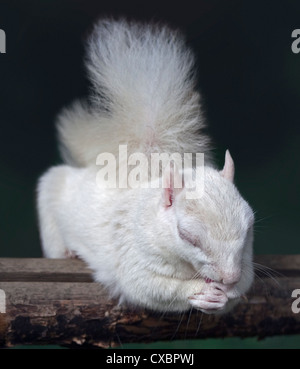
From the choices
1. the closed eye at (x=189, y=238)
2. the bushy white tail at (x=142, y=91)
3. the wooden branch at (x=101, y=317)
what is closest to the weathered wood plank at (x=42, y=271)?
the wooden branch at (x=101, y=317)

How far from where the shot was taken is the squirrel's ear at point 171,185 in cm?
154

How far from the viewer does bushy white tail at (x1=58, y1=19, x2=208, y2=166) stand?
196 centimetres

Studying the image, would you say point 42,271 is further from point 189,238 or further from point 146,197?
point 189,238

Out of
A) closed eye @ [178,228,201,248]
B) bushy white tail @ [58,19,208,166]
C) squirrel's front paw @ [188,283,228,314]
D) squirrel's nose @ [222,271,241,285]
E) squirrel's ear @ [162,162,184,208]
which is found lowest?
squirrel's front paw @ [188,283,228,314]

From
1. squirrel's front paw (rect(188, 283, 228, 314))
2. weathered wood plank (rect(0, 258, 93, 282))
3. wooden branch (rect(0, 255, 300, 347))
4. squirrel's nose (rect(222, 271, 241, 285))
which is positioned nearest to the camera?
squirrel's nose (rect(222, 271, 241, 285))

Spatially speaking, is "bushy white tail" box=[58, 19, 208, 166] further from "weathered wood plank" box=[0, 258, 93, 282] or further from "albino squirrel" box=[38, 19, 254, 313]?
"weathered wood plank" box=[0, 258, 93, 282]

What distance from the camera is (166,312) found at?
5.58 feet

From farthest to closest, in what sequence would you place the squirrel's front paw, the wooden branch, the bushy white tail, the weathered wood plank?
the bushy white tail, the weathered wood plank, the wooden branch, the squirrel's front paw

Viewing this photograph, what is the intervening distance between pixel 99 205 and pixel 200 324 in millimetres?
507

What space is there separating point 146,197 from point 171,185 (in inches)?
6.0

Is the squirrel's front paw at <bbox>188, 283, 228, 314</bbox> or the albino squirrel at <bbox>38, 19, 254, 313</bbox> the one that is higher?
the albino squirrel at <bbox>38, 19, 254, 313</bbox>

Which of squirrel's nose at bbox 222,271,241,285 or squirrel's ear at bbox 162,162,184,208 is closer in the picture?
squirrel's nose at bbox 222,271,241,285

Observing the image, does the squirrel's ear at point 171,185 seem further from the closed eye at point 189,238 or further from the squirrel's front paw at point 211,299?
the squirrel's front paw at point 211,299

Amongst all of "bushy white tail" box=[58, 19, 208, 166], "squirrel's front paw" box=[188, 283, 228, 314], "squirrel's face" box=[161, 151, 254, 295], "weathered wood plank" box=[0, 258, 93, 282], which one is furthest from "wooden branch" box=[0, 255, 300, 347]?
"bushy white tail" box=[58, 19, 208, 166]
